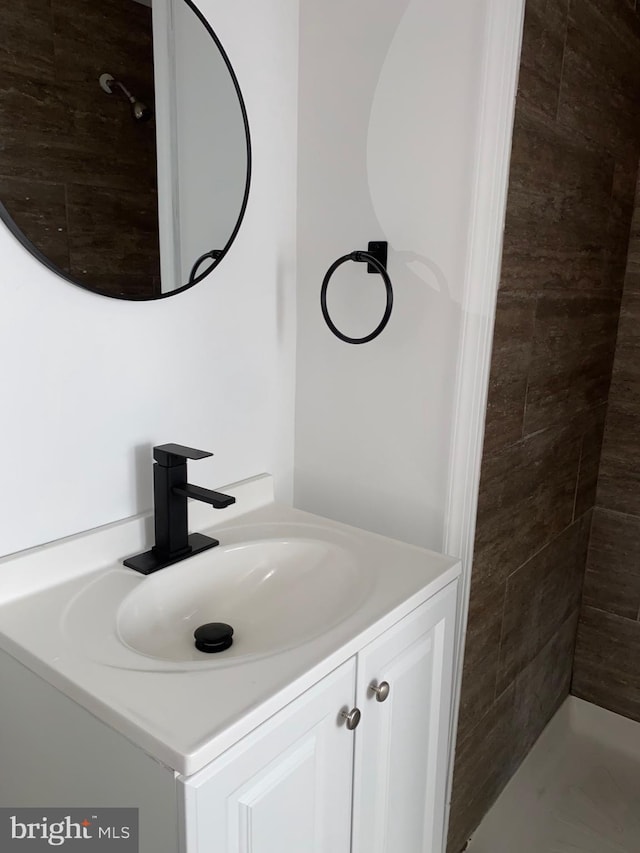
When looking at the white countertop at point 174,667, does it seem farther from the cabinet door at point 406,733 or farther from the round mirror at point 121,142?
the round mirror at point 121,142

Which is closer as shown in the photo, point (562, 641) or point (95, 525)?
point (95, 525)

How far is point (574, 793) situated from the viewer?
1.96 m

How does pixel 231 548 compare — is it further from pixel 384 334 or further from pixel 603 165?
pixel 603 165

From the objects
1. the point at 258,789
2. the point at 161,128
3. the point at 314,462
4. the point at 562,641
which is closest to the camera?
the point at 258,789

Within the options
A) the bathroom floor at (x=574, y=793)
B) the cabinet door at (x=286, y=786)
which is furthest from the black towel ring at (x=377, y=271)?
the bathroom floor at (x=574, y=793)

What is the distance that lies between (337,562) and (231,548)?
208 millimetres

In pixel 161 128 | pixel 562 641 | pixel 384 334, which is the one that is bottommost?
pixel 562 641

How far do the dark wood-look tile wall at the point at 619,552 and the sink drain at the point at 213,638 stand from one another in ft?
4.72

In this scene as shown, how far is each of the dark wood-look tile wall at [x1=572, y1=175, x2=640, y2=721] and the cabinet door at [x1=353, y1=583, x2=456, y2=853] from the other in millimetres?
970

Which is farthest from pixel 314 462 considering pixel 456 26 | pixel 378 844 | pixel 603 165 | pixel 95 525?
pixel 603 165

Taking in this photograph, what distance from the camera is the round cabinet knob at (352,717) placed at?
1.05 metres

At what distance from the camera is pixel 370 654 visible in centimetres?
109

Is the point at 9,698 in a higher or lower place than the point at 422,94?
lower

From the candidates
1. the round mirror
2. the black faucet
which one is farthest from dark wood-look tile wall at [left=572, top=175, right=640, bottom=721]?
the black faucet
